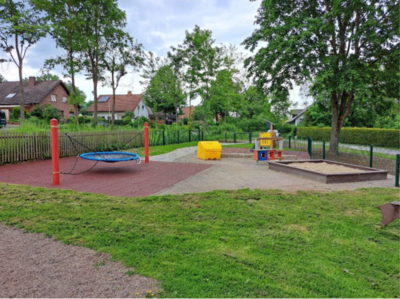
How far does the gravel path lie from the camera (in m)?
2.34

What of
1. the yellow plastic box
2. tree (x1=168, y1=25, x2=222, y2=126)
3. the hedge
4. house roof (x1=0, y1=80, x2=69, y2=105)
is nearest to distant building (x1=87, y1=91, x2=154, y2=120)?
house roof (x1=0, y1=80, x2=69, y2=105)

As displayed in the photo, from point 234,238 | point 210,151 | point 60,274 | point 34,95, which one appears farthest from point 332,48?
point 34,95

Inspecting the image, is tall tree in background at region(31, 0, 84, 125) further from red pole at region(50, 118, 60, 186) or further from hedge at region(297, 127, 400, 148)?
hedge at region(297, 127, 400, 148)

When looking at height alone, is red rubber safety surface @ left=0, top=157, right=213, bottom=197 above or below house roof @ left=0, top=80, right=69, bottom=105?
below

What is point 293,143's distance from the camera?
20.1 metres

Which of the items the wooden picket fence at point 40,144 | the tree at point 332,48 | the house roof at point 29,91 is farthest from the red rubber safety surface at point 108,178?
the house roof at point 29,91

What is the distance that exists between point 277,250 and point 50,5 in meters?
19.4

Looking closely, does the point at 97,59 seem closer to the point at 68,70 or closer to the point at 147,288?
the point at 68,70

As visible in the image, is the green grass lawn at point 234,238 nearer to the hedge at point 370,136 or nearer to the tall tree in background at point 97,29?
the tall tree in background at point 97,29

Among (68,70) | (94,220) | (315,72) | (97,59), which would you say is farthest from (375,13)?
(68,70)

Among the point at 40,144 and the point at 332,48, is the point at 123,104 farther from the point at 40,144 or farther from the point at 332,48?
the point at 332,48

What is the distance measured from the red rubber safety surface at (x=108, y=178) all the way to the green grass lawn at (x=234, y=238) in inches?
34.5

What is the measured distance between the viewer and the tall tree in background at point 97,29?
17781 mm

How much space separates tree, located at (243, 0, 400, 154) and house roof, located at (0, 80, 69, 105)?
34284 millimetres
